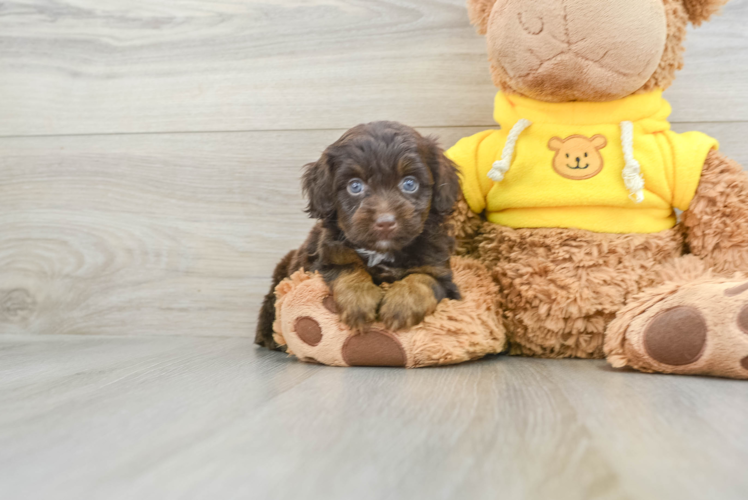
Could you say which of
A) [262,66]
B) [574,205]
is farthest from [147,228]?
[574,205]

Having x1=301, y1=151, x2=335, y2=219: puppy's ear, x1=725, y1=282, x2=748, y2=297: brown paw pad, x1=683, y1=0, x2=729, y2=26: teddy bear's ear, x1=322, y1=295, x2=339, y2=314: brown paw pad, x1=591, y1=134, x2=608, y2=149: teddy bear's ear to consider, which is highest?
x1=683, y1=0, x2=729, y2=26: teddy bear's ear

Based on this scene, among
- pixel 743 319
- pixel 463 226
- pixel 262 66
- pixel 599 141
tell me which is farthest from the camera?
pixel 262 66

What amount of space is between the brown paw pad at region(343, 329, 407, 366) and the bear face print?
63 centimetres

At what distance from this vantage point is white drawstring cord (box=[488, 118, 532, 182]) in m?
1.58

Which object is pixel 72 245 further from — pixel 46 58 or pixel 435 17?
pixel 435 17

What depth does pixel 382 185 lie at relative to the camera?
141cm

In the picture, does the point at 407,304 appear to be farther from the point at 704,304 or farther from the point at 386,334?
the point at 704,304

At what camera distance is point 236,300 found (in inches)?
84.7

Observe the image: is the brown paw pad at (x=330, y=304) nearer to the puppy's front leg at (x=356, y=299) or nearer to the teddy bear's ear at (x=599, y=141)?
the puppy's front leg at (x=356, y=299)

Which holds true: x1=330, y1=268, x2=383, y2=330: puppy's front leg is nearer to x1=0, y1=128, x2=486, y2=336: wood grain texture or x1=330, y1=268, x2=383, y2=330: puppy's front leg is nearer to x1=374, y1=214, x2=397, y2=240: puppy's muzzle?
x1=374, y1=214, x2=397, y2=240: puppy's muzzle

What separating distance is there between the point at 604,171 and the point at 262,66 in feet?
4.01

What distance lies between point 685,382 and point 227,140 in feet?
5.30

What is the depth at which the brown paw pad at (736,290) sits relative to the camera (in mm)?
1249

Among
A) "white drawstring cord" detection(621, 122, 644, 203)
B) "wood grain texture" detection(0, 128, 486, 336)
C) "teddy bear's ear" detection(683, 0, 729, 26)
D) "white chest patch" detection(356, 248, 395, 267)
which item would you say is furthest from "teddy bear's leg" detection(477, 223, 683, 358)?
"wood grain texture" detection(0, 128, 486, 336)
